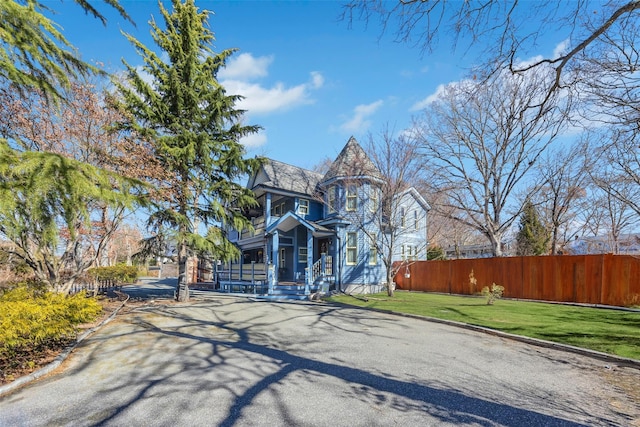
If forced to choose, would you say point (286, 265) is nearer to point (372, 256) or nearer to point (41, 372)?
point (372, 256)

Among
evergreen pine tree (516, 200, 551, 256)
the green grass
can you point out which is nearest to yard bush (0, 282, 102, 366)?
the green grass

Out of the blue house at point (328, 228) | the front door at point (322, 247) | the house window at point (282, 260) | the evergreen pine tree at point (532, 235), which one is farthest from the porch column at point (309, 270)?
the evergreen pine tree at point (532, 235)

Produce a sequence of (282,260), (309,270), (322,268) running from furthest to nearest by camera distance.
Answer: (282,260), (322,268), (309,270)

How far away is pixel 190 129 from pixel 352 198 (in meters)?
9.15

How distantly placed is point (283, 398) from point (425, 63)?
5744mm

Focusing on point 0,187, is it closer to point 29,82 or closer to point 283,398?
point 29,82

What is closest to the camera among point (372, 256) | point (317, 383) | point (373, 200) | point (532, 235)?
point (317, 383)

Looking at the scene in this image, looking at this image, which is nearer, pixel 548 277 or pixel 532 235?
pixel 548 277

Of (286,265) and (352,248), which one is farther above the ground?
(352,248)

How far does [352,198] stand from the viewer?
1878cm

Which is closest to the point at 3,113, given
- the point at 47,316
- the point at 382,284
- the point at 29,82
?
the point at 29,82

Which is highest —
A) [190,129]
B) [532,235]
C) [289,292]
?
[190,129]

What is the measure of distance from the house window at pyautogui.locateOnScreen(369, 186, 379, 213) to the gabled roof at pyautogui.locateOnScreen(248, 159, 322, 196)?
12.0 ft

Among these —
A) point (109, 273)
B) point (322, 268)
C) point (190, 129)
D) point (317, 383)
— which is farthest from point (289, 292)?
point (317, 383)
